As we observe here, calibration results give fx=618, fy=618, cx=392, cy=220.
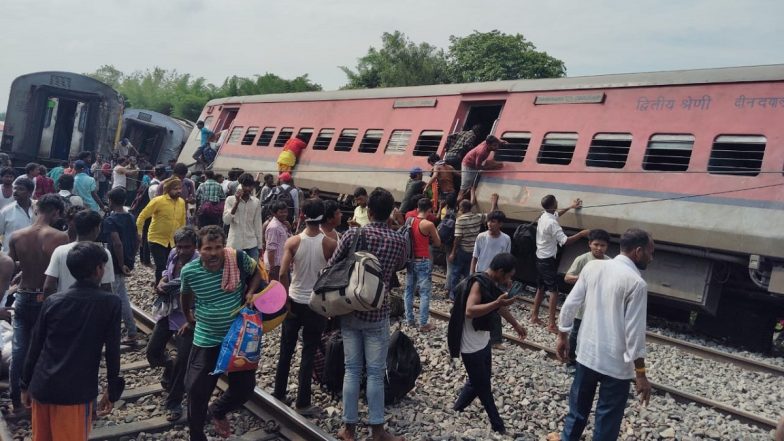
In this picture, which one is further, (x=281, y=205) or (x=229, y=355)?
(x=281, y=205)

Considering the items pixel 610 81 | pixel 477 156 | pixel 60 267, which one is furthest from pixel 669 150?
pixel 60 267

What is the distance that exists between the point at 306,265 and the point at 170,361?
64.8 inches

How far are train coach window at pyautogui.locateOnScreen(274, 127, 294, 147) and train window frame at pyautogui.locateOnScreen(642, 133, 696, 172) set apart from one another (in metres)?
9.32

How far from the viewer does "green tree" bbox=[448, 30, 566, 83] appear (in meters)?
38.8

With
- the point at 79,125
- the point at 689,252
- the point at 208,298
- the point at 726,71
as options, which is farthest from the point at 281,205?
the point at 79,125

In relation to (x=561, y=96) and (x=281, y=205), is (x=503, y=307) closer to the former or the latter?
(x=281, y=205)

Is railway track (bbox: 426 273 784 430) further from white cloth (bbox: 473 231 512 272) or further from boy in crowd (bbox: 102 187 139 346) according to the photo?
boy in crowd (bbox: 102 187 139 346)

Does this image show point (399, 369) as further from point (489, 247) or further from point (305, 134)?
point (305, 134)

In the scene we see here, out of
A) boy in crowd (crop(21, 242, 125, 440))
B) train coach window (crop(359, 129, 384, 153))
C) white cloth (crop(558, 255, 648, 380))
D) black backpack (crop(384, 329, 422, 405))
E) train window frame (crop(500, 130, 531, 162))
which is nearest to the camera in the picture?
boy in crowd (crop(21, 242, 125, 440))

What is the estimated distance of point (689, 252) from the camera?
8359mm

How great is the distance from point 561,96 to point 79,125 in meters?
15.2

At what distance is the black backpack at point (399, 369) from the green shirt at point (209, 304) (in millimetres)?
1671

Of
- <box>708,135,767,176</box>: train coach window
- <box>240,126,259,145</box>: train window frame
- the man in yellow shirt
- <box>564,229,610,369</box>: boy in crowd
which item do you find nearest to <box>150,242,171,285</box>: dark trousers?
the man in yellow shirt

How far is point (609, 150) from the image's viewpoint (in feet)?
30.8
